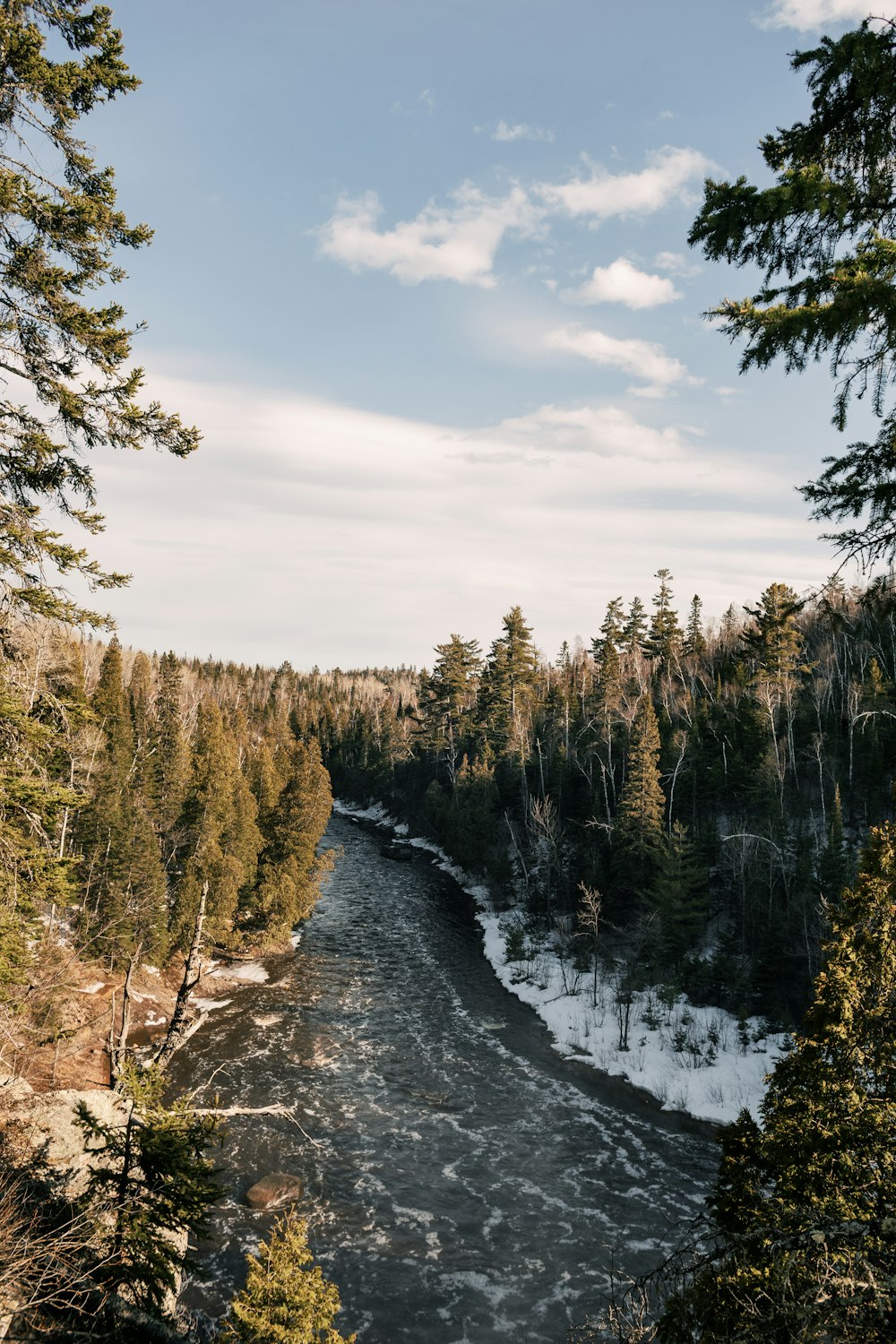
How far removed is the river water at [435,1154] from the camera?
17.4 m

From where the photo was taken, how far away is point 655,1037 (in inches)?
1292

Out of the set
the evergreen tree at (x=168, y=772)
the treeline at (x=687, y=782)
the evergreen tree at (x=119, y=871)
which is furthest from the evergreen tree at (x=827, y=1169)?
the evergreen tree at (x=168, y=772)

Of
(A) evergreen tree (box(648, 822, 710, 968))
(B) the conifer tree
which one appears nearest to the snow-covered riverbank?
(A) evergreen tree (box(648, 822, 710, 968))

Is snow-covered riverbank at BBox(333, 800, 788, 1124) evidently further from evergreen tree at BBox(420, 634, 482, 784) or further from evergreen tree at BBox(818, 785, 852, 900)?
evergreen tree at BBox(420, 634, 482, 784)

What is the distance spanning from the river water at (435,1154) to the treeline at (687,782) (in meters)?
10.5

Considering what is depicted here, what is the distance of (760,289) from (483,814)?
2136 inches

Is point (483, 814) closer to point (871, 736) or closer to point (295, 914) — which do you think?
point (295, 914)

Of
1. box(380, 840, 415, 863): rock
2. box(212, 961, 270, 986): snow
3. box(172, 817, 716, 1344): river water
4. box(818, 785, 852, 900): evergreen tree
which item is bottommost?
box(172, 817, 716, 1344): river water

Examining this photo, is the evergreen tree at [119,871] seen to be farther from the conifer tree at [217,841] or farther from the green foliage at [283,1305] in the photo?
the green foliage at [283,1305]

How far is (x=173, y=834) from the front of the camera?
141 ft

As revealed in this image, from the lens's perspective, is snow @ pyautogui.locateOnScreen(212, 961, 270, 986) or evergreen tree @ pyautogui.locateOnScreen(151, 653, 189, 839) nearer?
snow @ pyautogui.locateOnScreen(212, 961, 270, 986)

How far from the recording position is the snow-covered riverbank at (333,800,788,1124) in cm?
2834

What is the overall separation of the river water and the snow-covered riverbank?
52.4 inches

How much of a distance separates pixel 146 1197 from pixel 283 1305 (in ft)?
9.68
